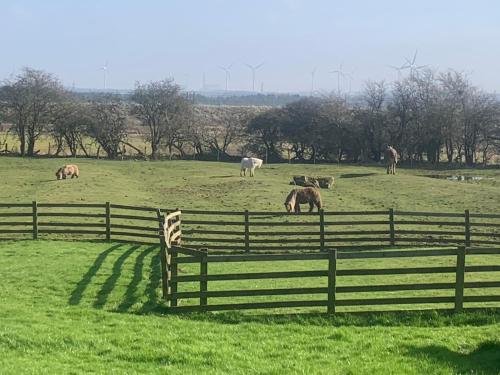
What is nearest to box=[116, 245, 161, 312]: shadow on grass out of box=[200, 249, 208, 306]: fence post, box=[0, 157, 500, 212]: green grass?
box=[200, 249, 208, 306]: fence post

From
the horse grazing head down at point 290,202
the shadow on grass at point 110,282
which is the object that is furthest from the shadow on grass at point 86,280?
the horse grazing head down at point 290,202

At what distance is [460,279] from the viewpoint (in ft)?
33.7

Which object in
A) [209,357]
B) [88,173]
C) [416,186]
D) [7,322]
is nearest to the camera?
[209,357]

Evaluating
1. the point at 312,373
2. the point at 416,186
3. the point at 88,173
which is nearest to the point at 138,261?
the point at 312,373

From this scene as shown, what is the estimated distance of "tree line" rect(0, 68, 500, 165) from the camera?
52750 mm

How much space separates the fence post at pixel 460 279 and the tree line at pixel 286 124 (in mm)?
43208

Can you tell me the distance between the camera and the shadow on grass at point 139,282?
11.3 metres

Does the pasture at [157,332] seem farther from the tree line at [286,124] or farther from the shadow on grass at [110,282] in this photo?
the tree line at [286,124]

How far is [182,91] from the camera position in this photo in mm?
59875

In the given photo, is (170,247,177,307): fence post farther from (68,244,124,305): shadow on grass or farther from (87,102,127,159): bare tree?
(87,102,127,159): bare tree

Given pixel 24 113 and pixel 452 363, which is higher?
pixel 24 113

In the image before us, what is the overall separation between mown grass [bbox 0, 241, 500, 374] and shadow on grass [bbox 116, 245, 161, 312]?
0.04 metres

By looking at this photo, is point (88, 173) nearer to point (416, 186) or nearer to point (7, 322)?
point (416, 186)

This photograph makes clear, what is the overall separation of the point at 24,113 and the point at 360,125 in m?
27.4
